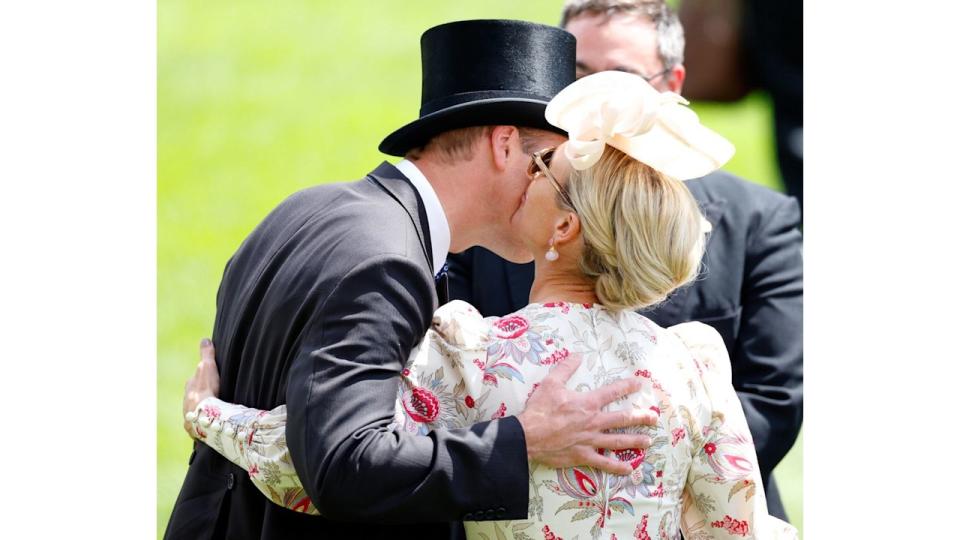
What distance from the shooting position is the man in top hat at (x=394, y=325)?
2.10m

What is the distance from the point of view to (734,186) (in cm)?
386

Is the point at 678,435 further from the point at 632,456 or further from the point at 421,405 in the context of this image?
the point at 421,405

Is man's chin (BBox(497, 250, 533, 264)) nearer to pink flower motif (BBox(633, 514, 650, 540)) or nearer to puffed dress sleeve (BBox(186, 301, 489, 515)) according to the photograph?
puffed dress sleeve (BBox(186, 301, 489, 515))

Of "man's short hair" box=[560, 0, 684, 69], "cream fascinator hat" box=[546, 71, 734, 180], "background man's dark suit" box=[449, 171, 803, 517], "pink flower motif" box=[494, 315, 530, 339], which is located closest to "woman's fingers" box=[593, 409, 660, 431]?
"pink flower motif" box=[494, 315, 530, 339]

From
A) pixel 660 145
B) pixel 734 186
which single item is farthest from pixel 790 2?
pixel 660 145

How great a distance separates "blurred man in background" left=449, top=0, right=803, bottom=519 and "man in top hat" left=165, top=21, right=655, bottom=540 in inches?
34.6

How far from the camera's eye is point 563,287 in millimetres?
2354

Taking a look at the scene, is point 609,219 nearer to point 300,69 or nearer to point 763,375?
point 763,375

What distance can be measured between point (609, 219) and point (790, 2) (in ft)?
21.9

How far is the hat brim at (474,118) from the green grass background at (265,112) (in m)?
6.52

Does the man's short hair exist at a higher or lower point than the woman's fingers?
higher

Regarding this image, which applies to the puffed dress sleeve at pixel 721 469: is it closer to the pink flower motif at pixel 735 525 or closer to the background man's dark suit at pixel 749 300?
the pink flower motif at pixel 735 525

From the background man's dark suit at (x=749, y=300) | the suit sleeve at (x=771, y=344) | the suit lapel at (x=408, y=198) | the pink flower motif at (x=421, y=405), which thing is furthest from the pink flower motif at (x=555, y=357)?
the suit sleeve at (x=771, y=344)

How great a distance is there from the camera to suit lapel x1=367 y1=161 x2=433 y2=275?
2441mm
